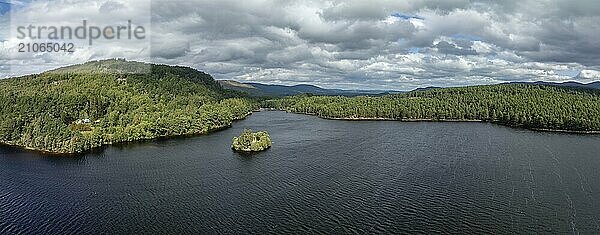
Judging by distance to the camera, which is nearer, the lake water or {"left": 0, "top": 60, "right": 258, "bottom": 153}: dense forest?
the lake water

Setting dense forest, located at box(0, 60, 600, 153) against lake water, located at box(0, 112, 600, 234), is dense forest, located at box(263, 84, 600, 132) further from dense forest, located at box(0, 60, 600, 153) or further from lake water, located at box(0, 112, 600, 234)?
lake water, located at box(0, 112, 600, 234)

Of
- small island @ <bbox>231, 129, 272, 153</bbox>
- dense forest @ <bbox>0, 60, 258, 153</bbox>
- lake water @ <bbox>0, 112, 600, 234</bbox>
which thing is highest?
dense forest @ <bbox>0, 60, 258, 153</bbox>

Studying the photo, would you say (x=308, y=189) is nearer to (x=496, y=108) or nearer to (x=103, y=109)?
(x=103, y=109)

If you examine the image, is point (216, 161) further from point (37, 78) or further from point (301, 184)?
point (37, 78)

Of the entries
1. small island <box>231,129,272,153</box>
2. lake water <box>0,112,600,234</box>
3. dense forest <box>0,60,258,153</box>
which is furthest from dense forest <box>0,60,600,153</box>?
small island <box>231,129,272,153</box>

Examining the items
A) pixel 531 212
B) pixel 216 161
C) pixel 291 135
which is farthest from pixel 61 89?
pixel 531 212

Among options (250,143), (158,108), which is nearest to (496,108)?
(250,143)

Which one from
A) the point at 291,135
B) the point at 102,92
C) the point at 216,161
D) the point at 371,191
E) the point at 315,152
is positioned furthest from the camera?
the point at 102,92

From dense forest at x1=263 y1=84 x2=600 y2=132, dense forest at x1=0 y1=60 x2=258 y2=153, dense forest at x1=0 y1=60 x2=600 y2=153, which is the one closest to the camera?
dense forest at x1=0 y1=60 x2=258 y2=153
